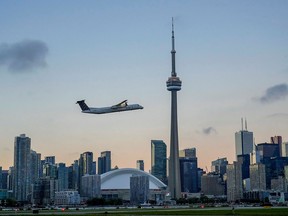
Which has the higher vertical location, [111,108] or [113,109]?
[111,108]

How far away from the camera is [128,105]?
499 ft

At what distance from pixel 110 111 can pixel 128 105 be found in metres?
5.29

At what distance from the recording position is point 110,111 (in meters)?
150

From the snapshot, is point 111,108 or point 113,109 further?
point 113,109

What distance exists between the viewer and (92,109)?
6033 inches

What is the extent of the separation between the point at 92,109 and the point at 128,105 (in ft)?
32.0

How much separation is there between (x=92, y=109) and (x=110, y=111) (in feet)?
19.6
